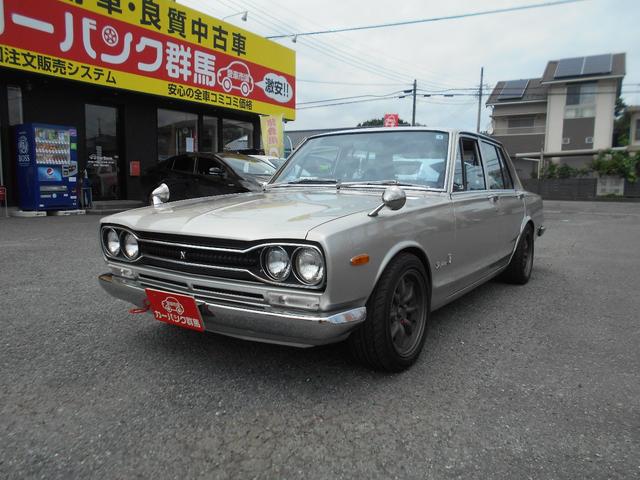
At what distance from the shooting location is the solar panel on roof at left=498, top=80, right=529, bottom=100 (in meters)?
37.8

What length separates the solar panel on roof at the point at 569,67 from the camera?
1313 inches

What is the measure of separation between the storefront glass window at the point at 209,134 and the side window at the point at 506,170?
443 inches

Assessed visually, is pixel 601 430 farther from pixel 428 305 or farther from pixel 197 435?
pixel 197 435

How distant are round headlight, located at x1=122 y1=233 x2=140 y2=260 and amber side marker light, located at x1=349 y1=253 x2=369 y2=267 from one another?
4.32 ft

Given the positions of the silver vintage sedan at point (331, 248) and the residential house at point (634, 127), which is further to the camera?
the residential house at point (634, 127)

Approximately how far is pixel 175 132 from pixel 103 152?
2294 mm

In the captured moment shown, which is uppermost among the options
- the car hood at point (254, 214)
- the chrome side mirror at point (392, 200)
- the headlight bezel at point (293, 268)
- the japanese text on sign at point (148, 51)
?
the japanese text on sign at point (148, 51)

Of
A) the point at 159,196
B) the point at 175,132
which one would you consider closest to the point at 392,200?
the point at 159,196

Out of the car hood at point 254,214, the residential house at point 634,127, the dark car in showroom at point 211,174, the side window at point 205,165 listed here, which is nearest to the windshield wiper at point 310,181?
the car hood at point 254,214

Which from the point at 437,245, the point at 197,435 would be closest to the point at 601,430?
the point at 437,245

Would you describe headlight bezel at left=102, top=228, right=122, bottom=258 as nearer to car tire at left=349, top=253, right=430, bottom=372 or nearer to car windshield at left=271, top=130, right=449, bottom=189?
car windshield at left=271, top=130, right=449, bottom=189

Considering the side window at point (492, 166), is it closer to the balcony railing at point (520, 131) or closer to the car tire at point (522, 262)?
the car tire at point (522, 262)

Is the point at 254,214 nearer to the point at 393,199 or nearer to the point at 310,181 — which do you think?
the point at 393,199

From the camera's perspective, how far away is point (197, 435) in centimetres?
206
